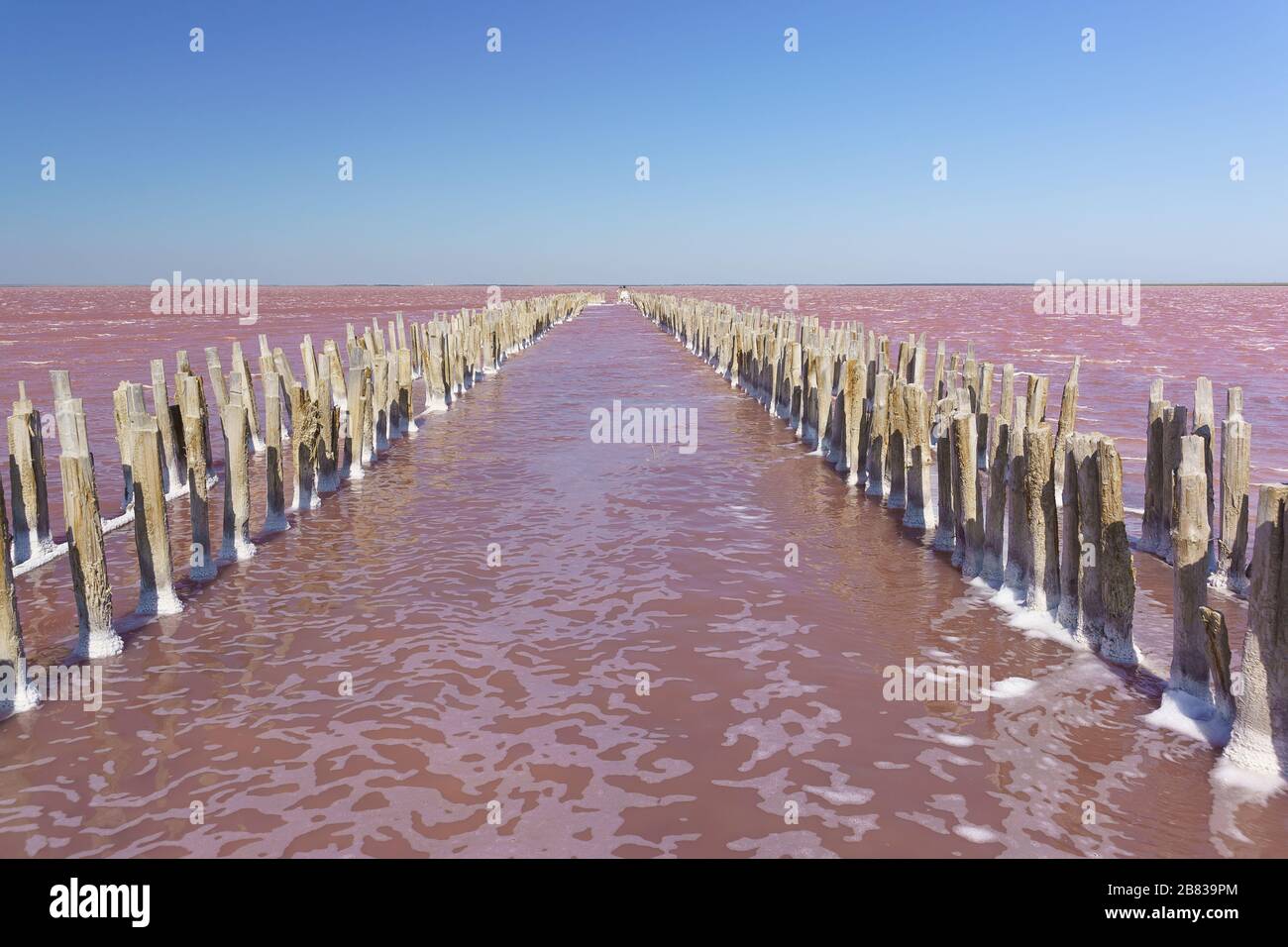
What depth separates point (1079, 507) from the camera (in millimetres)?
5312

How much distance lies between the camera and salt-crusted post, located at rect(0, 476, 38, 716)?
15.2 ft

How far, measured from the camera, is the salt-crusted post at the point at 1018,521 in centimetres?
584

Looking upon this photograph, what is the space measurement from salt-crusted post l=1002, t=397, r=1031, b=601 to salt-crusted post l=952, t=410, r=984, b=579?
0.46m

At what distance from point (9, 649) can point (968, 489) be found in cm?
627

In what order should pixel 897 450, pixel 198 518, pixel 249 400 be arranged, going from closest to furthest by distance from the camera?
pixel 198 518 < pixel 897 450 < pixel 249 400

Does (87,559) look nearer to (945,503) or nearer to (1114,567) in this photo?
(1114,567)

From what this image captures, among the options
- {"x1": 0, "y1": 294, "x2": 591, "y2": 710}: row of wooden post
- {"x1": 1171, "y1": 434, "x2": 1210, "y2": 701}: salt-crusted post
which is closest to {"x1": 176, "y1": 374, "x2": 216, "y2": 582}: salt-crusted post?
{"x1": 0, "y1": 294, "x2": 591, "y2": 710}: row of wooden post

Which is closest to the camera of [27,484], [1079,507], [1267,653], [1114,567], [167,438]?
[1267,653]

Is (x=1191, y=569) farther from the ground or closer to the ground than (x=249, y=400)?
closer to the ground

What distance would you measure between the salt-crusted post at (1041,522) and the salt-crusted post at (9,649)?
5923mm

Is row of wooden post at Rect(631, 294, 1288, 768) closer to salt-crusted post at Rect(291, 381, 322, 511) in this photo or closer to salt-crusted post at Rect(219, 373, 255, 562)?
salt-crusted post at Rect(219, 373, 255, 562)

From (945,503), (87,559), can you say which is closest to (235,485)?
(87,559)

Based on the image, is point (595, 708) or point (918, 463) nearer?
point (595, 708)
